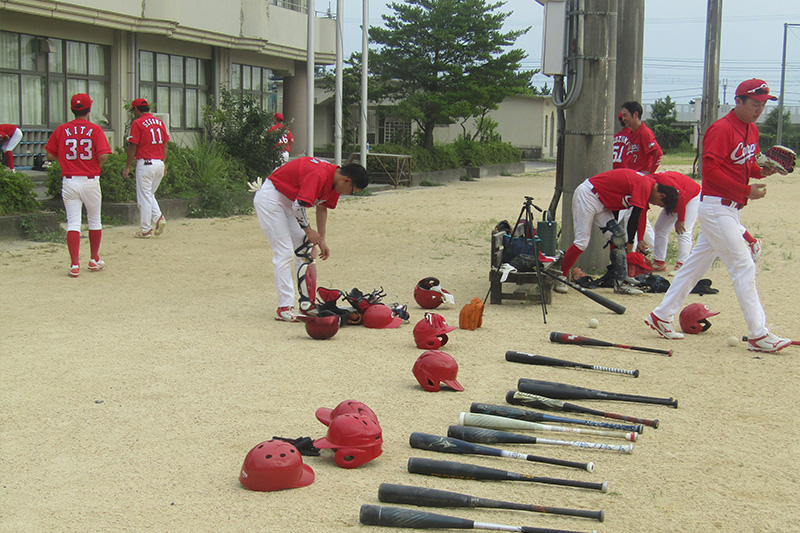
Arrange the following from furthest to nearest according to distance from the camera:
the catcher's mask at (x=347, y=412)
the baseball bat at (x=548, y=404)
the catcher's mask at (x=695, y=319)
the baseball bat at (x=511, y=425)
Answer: the catcher's mask at (x=695, y=319), the baseball bat at (x=548, y=404), the baseball bat at (x=511, y=425), the catcher's mask at (x=347, y=412)

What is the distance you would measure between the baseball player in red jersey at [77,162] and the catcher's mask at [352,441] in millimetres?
6818

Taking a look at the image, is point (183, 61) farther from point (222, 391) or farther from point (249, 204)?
point (222, 391)

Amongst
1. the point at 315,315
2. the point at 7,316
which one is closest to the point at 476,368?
the point at 315,315

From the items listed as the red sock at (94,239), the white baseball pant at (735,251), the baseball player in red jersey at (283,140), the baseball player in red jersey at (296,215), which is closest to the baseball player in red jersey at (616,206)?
the white baseball pant at (735,251)

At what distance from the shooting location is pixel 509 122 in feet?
168

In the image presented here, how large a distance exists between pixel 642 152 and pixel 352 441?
8.09 meters

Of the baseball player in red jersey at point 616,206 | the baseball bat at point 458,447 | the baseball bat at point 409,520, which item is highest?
the baseball player in red jersey at point 616,206

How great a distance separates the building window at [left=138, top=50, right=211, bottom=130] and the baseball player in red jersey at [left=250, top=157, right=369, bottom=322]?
1495 centimetres

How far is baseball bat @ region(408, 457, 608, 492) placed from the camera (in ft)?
14.1

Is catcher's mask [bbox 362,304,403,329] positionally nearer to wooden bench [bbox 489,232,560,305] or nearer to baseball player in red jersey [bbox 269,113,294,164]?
wooden bench [bbox 489,232,560,305]

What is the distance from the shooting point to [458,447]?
4691 mm

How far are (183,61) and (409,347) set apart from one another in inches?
749

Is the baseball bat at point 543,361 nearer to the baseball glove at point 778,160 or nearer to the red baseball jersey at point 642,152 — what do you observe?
the baseball glove at point 778,160

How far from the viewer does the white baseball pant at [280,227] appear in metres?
8.14
